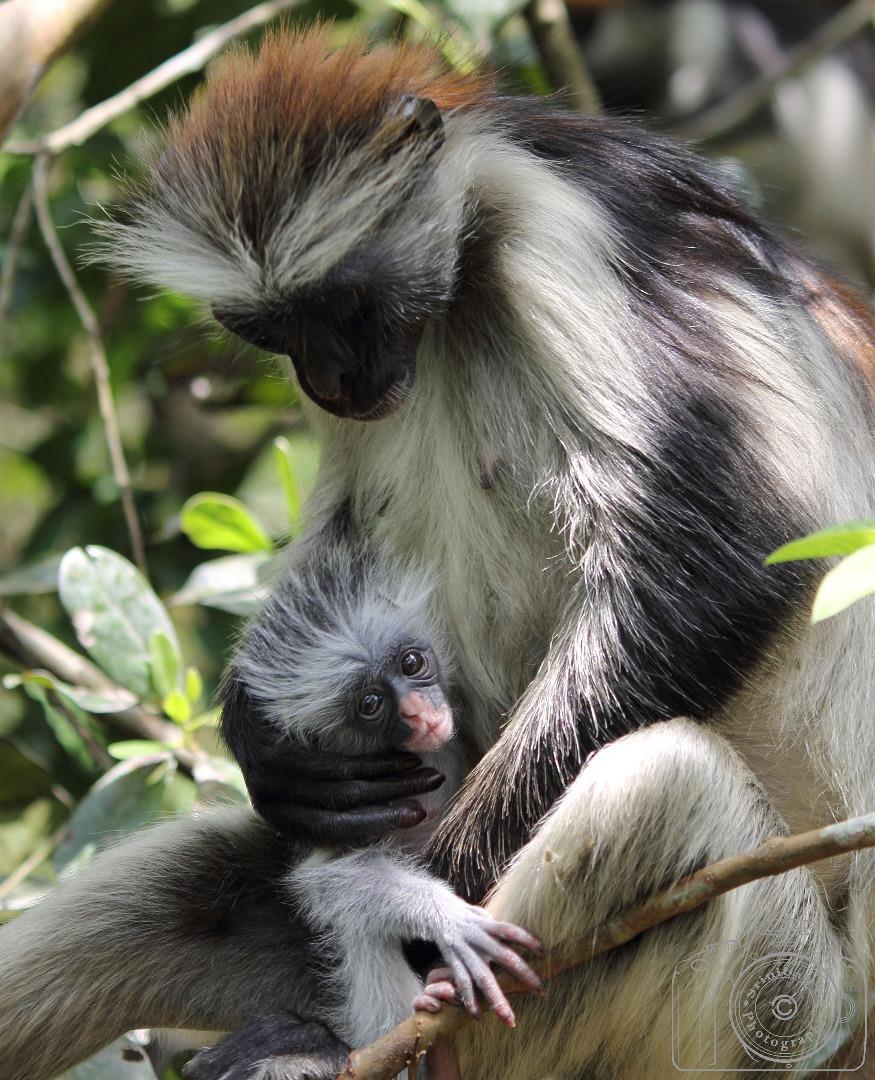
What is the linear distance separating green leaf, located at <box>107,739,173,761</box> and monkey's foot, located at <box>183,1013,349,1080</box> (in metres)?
1.14

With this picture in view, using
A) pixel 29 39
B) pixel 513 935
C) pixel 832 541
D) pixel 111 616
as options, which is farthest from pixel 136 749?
pixel 832 541

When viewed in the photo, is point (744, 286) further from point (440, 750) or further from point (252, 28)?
point (252, 28)

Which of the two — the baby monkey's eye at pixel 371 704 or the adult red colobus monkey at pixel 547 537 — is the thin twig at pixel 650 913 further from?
the baby monkey's eye at pixel 371 704

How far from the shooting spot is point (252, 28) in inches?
220

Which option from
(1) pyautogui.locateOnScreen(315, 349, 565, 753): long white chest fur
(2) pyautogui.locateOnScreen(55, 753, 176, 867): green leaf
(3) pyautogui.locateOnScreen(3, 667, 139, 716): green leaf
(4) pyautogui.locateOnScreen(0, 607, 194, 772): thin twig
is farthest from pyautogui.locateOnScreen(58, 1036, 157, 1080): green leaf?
(1) pyautogui.locateOnScreen(315, 349, 565, 753): long white chest fur

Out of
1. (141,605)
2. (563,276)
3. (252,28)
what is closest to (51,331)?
(252,28)

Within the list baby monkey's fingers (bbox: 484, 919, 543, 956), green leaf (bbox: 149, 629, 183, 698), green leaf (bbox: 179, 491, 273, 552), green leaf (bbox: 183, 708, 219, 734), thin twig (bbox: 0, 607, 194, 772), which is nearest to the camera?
baby monkey's fingers (bbox: 484, 919, 543, 956)

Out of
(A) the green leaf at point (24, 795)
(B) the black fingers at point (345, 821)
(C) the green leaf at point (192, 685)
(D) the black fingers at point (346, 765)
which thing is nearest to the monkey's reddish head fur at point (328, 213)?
(D) the black fingers at point (346, 765)

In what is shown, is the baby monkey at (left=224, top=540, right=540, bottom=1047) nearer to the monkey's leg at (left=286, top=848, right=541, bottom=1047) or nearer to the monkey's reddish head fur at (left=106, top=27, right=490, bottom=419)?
the monkey's leg at (left=286, top=848, right=541, bottom=1047)

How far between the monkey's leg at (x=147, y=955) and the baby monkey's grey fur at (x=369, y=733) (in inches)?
6.6

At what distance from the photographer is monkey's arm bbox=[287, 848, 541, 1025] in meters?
2.78

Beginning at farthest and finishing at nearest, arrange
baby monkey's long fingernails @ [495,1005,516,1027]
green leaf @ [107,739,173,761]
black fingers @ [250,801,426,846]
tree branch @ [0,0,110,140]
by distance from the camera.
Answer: green leaf @ [107,739,173,761] → tree branch @ [0,0,110,140] → black fingers @ [250,801,426,846] → baby monkey's long fingernails @ [495,1005,516,1027]

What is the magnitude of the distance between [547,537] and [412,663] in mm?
448

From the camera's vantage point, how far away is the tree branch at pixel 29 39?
3.88 m
